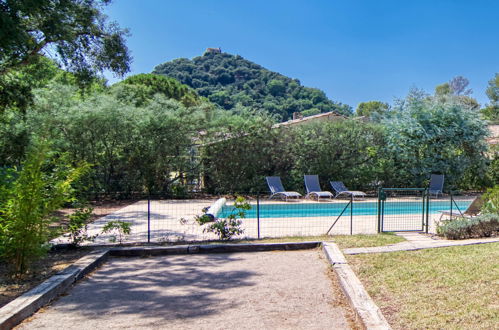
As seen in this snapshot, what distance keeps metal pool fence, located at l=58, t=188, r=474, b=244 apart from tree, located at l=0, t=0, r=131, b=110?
400 centimetres

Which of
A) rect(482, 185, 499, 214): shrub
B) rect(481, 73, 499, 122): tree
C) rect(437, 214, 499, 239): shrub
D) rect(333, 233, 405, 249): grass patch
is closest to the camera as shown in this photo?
rect(333, 233, 405, 249): grass patch

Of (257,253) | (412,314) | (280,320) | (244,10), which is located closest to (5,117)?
(257,253)

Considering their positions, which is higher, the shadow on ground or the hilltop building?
the hilltop building

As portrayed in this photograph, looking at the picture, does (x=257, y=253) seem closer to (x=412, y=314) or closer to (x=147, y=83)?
(x=412, y=314)

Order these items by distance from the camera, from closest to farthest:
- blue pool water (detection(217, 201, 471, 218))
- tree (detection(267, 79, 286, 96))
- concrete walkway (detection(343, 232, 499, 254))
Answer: concrete walkway (detection(343, 232, 499, 254)) → blue pool water (detection(217, 201, 471, 218)) → tree (detection(267, 79, 286, 96))

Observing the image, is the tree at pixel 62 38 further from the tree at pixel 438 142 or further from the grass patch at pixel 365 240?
the tree at pixel 438 142

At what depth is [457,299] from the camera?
158 inches

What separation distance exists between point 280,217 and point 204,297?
275 inches

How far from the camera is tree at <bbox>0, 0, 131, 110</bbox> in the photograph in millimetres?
7070

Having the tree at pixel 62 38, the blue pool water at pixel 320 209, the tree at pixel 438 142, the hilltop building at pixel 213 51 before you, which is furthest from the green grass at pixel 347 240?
the hilltop building at pixel 213 51

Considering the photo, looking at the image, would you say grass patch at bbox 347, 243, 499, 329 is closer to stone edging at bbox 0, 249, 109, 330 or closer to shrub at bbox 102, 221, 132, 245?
stone edging at bbox 0, 249, 109, 330

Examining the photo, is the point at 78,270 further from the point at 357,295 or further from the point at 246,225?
the point at 246,225

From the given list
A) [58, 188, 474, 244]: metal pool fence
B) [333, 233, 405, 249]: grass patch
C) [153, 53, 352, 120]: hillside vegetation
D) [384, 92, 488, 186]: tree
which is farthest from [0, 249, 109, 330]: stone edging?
[153, 53, 352, 120]: hillside vegetation

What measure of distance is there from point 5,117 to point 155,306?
10.2 metres
